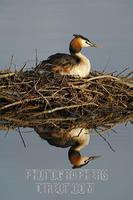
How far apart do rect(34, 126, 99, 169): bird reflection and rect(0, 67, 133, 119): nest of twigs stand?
0.56m

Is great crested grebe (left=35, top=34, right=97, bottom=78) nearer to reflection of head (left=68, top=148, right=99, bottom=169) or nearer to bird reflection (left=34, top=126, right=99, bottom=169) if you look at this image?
bird reflection (left=34, top=126, right=99, bottom=169)

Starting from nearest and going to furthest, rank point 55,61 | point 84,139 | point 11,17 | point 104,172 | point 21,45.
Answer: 1. point 104,172
2. point 84,139
3. point 55,61
4. point 21,45
5. point 11,17

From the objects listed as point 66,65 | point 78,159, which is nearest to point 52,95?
point 66,65

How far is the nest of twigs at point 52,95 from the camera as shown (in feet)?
31.7

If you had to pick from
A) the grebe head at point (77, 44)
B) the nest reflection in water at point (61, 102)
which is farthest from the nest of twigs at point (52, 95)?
the grebe head at point (77, 44)

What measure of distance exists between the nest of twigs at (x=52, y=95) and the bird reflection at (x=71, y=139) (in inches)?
21.9

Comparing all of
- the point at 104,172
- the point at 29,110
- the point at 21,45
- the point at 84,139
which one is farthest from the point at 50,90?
the point at 21,45

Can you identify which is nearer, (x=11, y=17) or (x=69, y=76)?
(x=69, y=76)

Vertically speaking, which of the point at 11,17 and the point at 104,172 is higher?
the point at 104,172

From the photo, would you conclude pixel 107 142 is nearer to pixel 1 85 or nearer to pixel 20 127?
pixel 20 127

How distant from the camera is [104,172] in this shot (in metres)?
7.61

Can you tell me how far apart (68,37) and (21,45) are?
28.7 inches

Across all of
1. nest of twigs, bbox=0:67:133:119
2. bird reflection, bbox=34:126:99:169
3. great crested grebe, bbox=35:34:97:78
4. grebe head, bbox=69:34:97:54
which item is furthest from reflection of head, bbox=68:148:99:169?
grebe head, bbox=69:34:97:54

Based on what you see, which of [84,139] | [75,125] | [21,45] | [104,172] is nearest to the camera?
[104,172]
